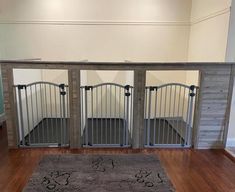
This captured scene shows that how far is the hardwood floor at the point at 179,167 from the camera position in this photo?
7.54 ft

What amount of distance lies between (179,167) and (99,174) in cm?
103

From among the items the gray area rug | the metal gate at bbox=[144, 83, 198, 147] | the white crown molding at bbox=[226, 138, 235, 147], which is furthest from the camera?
the white crown molding at bbox=[226, 138, 235, 147]

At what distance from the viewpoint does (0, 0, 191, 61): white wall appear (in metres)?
4.69

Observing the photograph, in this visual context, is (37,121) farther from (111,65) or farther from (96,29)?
(96,29)

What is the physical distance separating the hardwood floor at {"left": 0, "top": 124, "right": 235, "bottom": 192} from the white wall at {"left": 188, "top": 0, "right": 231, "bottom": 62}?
5.15 feet

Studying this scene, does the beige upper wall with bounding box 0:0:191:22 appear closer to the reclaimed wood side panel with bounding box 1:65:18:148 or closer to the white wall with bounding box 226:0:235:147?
the white wall with bounding box 226:0:235:147

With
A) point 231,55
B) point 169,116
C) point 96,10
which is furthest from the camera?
point 96,10

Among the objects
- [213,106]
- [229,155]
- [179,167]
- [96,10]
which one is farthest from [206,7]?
[179,167]

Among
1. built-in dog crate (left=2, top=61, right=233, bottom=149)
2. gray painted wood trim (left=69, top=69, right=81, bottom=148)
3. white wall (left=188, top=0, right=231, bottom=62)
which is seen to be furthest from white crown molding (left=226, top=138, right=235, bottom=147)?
gray painted wood trim (left=69, top=69, right=81, bottom=148)

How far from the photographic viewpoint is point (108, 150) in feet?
10.2

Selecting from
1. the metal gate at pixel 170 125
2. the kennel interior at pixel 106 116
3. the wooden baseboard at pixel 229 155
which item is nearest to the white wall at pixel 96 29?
the kennel interior at pixel 106 116

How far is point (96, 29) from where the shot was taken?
4793 mm

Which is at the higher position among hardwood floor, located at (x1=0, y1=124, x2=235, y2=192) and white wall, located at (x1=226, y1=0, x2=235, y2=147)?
white wall, located at (x1=226, y1=0, x2=235, y2=147)

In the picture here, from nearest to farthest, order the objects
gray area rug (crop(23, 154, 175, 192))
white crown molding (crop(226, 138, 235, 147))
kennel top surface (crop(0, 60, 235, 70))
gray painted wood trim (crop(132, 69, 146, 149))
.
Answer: gray area rug (crop(23, 154, 175, 192)), kennel top surface (crop(0, 60, 235, 70)), gray painted wood trim (crop(132, 69, 146, 149)), white crown molding (crop(226, 138, 235, 147))
